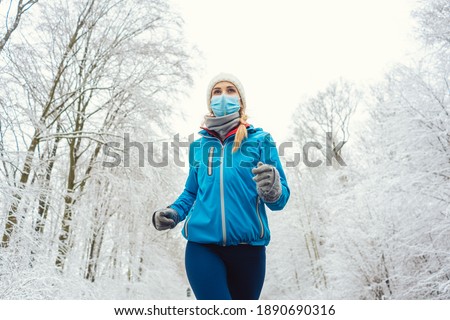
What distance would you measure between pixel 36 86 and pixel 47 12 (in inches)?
52.2

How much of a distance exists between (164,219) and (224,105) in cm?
66

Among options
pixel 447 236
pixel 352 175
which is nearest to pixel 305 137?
pixel 352 175

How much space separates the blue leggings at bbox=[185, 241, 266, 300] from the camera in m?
1.38

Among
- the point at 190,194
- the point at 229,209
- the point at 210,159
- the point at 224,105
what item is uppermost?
the point at 224,105

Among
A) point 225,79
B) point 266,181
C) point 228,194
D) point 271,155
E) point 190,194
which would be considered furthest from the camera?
point 225,79

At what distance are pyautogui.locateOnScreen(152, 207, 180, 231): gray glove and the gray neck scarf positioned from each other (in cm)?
44

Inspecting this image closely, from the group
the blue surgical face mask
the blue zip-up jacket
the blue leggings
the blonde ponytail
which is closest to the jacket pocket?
the blue zip-up jacket

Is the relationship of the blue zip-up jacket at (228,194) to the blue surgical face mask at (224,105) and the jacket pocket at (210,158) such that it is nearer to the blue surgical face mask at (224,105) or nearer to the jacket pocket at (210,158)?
the jacket pocket at (210,158)

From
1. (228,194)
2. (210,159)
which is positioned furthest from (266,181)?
(210,159)

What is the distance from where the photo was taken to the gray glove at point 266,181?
1.39 metres

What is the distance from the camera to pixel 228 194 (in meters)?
1.49

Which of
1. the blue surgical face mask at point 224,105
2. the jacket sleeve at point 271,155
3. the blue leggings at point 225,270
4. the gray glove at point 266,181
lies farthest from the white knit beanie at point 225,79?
the blue leggings at point 225,270

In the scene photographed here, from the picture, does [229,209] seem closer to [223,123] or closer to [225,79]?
[223,123]

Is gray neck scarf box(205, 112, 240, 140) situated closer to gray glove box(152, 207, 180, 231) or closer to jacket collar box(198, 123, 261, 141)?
jacket collar box(198, 123, 261, 141)
